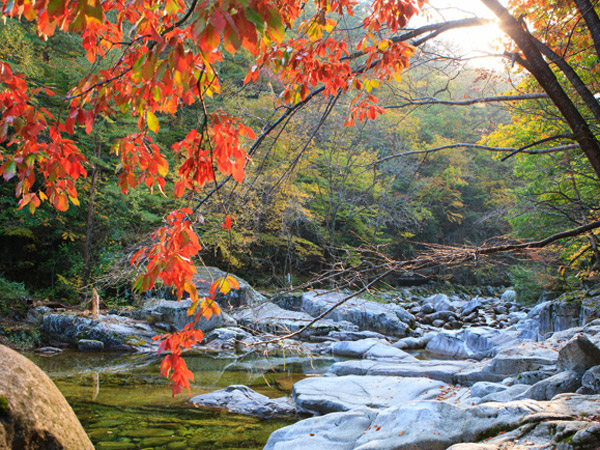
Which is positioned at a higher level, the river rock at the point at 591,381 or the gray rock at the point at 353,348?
the river rock at the point at 591,381

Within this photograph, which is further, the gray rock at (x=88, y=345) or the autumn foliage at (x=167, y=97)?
the gray rock at (x=88, y=345)

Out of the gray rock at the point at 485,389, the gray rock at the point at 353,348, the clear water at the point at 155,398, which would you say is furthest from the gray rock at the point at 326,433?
the gray rock at the point at 353,348

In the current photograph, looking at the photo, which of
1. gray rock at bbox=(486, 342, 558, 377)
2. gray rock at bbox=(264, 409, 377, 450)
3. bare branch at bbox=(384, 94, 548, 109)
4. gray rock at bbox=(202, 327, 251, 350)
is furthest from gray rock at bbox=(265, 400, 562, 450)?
gray rock at bbox=(202, 327, 251, 350)

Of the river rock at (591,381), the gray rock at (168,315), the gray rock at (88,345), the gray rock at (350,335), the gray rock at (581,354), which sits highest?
the gray rock at (168,315)

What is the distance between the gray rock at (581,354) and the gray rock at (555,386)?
178 millimetres

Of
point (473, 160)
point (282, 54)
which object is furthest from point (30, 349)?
point (473, 160)

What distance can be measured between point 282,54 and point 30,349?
10368mm

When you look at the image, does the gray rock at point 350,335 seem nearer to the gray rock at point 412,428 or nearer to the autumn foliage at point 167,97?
the gray rock at point 412,428

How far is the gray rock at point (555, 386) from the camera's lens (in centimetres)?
446

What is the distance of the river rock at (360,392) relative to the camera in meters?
5.97

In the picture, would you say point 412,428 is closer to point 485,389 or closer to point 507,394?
point 507,394

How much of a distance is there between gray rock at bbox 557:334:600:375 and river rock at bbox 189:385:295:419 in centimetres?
383

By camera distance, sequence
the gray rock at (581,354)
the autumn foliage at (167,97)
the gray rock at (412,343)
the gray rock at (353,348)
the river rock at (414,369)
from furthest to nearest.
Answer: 1. the gray rock at (412,343)
2. the gray rock at (353,348)
3. the river rock at (414,369)
4. the gray rock at (581,354)
5. the autumn foliage at (167,97)

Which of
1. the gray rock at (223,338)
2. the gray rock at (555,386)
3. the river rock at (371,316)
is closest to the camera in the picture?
the gray rock at (555,386)
